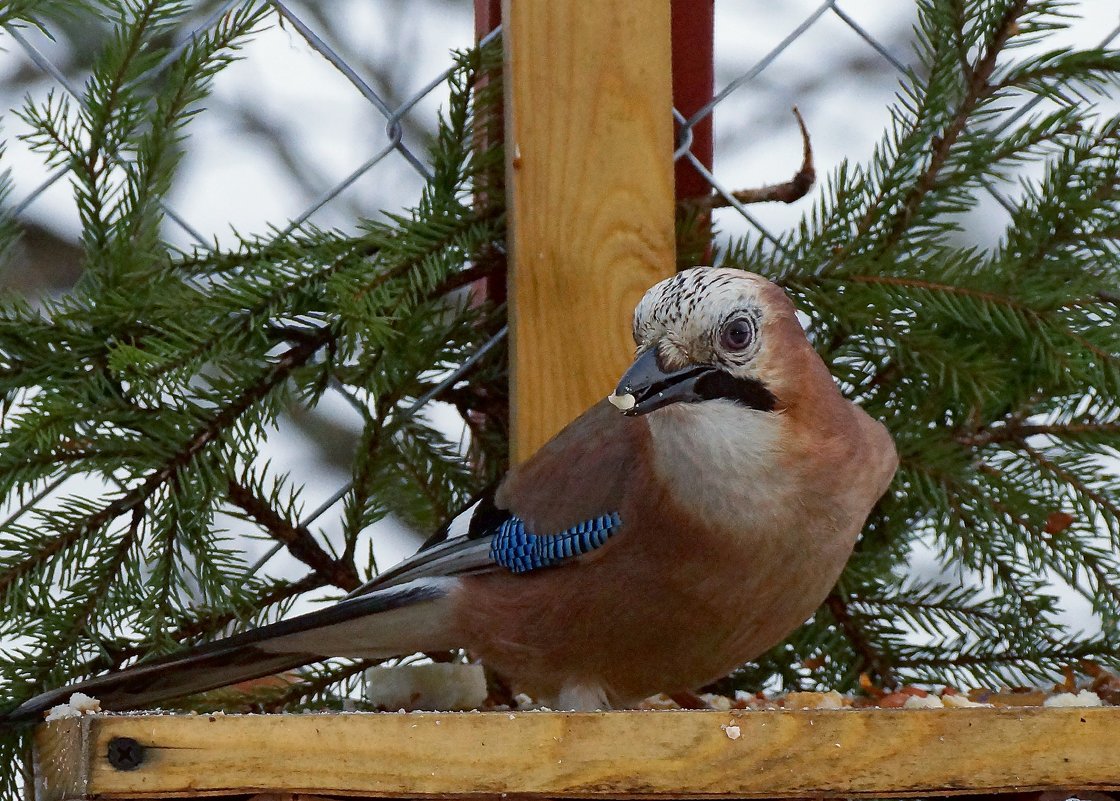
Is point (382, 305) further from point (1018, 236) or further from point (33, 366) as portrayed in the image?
point (1018, 236)

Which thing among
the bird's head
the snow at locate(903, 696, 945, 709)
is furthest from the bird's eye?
the snow at locate(903, 696, 945, 709)

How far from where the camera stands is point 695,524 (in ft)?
4.10

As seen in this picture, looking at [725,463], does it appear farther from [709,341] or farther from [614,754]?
[614,754]

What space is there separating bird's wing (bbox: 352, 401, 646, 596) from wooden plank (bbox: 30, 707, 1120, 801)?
43 centimetres

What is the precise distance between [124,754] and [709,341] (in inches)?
24.5

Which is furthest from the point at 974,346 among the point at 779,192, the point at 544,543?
the point at 544,543

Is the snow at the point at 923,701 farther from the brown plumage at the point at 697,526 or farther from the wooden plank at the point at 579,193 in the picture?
the wooden plank at the point at 579,193

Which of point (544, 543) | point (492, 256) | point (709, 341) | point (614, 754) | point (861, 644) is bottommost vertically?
point (614, 754)

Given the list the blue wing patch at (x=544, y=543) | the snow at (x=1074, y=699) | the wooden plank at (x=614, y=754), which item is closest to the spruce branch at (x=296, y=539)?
the blue wing patch at (x=544, y=543)

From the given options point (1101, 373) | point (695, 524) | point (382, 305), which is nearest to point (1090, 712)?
point (695, 524)

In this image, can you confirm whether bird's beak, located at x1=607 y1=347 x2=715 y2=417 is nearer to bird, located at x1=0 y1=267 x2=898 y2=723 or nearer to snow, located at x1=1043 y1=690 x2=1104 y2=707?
bird, located at x1=0 y1=267 x2=898 y2=723

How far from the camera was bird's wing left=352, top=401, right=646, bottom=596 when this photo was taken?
52.1 inches

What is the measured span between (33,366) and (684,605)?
0.64m

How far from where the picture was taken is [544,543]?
134cm
